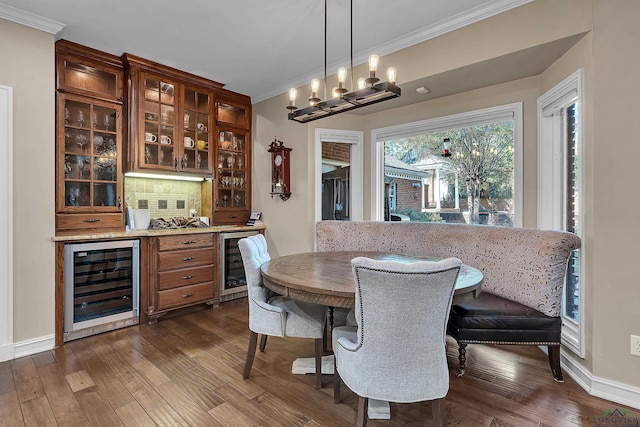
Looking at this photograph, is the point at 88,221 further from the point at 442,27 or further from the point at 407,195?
the point at 442,27

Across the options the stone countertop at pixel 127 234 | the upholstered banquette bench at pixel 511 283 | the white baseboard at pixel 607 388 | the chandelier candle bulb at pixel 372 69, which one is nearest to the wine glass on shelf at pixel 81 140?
the stone countertop at pixel 127 234

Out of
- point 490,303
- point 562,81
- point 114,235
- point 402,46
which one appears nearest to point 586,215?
point 490,303

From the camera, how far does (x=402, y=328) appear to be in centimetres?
139

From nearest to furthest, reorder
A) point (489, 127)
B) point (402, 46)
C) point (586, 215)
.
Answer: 1. point (586, 215)
2. point (402, 46)
3. point (489, 127)

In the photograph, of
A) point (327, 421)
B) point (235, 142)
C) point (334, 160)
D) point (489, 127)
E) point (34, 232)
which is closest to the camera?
point (327, 421)

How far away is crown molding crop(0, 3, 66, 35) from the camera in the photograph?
2550 mm

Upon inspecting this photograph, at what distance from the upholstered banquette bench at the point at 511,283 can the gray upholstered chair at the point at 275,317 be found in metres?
1.02

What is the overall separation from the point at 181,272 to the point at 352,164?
2441mm

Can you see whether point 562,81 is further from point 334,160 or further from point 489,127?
point 334,160

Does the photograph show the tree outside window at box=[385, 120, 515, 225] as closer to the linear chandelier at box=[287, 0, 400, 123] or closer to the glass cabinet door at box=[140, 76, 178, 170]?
the linear chandelier at box=[287, 0, 400, 123]

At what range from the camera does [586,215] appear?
7.16ft

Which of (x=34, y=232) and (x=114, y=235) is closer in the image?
(x=34, y=232)

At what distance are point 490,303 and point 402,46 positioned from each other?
2.40 metres

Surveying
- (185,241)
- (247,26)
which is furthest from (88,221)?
(247,26)
